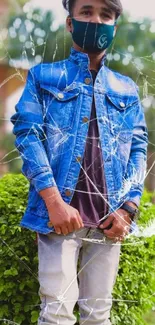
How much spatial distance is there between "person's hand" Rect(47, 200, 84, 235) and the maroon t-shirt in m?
0.06

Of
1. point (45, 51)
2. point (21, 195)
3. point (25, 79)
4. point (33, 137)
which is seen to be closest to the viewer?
point (33, 137)

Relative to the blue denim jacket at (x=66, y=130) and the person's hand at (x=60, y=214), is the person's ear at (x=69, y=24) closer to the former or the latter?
the blue denim jacket at (x=66, y=130)

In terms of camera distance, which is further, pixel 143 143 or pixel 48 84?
pixel 143 143

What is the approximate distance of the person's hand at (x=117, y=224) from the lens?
2113 mm

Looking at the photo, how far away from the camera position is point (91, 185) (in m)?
2.10

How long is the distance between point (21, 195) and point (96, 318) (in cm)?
67

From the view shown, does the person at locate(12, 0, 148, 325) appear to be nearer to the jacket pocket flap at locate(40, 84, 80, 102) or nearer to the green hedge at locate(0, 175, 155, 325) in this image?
the jacket pocket flap at locate(40, 84, 80, 102)

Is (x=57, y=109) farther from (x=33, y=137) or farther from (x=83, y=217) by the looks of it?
(x=83, y=217)

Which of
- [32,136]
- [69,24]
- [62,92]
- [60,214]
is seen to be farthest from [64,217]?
[69,24]

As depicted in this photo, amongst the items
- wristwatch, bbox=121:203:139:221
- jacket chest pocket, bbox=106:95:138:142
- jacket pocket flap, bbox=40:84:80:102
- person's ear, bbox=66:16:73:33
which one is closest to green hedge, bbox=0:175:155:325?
wristwatch, bbox=121:203:139:221

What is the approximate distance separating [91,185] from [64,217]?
0.51 ft

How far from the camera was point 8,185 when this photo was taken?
2.78 metres

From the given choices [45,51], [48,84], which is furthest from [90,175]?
[45,51]

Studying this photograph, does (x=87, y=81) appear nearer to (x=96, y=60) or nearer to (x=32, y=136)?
(x=96, y=60)
